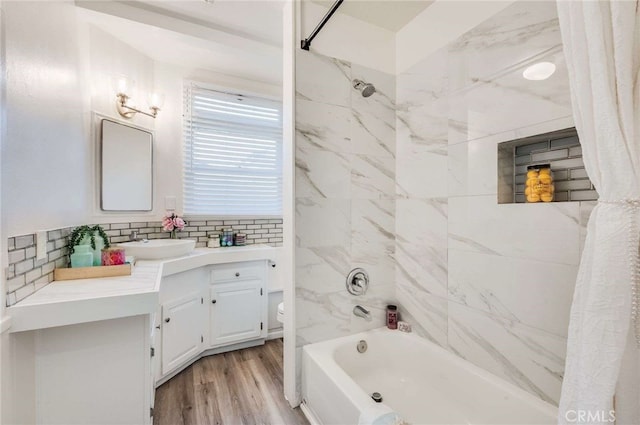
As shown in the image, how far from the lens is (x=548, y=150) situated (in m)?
1.33

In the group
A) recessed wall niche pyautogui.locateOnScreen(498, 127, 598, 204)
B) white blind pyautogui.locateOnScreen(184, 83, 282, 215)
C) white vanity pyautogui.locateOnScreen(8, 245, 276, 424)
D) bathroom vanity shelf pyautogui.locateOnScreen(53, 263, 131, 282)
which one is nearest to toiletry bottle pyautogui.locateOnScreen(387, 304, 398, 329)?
recessed wall niche pyautogui.locateOnScreen(498, 127, 598, 204)

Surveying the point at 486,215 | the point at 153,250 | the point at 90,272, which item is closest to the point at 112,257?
the point at 90,272

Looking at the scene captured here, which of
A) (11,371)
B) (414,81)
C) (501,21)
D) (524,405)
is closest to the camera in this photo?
(11,371)

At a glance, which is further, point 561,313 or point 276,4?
point 276,4

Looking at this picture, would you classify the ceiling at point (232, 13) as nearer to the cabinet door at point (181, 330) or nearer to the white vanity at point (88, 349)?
the white vanity at point (88, 349)

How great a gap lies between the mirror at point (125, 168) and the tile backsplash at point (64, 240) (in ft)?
0.66

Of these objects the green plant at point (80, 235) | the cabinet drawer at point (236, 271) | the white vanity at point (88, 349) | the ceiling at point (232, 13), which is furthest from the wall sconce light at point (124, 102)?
the cabinet drawer at point (236, 271)

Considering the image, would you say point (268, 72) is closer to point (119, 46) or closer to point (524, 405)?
point (119, 46)

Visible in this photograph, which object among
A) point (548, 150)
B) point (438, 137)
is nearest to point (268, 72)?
point (438, 137)

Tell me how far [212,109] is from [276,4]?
4.25 ft

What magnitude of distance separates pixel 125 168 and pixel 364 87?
2.07m

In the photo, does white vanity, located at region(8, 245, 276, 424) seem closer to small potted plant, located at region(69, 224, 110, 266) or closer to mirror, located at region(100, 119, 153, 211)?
small potted plant, located at region(69, 224, 110, 266)

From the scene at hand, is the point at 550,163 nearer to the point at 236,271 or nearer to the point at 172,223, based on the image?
the point at 236,271

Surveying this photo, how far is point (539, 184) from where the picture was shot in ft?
4.15
